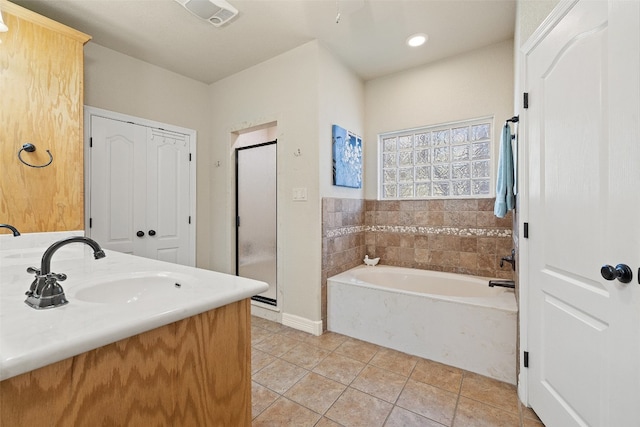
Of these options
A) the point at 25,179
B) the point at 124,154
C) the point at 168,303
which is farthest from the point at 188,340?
the point at 124,154

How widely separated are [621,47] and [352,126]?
2.31m

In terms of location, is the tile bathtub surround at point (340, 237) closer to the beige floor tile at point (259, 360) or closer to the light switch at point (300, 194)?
the light switch at point (300, 194)

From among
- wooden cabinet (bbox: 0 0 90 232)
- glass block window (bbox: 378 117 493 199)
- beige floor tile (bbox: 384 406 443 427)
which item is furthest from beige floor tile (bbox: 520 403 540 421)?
wooden cabinet (bbox: 0 0 90 232)

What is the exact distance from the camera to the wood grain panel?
55 cm

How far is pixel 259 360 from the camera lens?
2.18m

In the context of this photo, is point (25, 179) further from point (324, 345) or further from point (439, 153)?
point (439, 153)

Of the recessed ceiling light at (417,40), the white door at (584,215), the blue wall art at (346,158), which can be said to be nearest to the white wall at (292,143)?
the blue wall art at (346,158)

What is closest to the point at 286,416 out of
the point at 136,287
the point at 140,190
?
the point at 136,287

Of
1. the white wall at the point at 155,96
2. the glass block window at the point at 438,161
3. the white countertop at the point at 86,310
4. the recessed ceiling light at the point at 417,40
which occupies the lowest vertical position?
the white countertop at the point at 86,310

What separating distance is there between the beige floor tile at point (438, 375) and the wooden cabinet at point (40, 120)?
8.88 feet

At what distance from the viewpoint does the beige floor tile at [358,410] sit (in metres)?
1.54

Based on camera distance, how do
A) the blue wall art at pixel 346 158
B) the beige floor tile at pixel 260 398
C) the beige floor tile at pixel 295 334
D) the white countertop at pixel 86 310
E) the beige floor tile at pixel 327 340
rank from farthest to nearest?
the blue wall art at pixel 346 158, the beige floor tile at pixel 295 334, the beige floor tile at pixel 327 340, the beige floor tile at pixel 260 398, the white countertop at pixel 86 310

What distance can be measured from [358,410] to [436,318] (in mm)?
927

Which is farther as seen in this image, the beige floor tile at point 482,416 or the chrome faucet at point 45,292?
the beige floor tile at point 482,416
